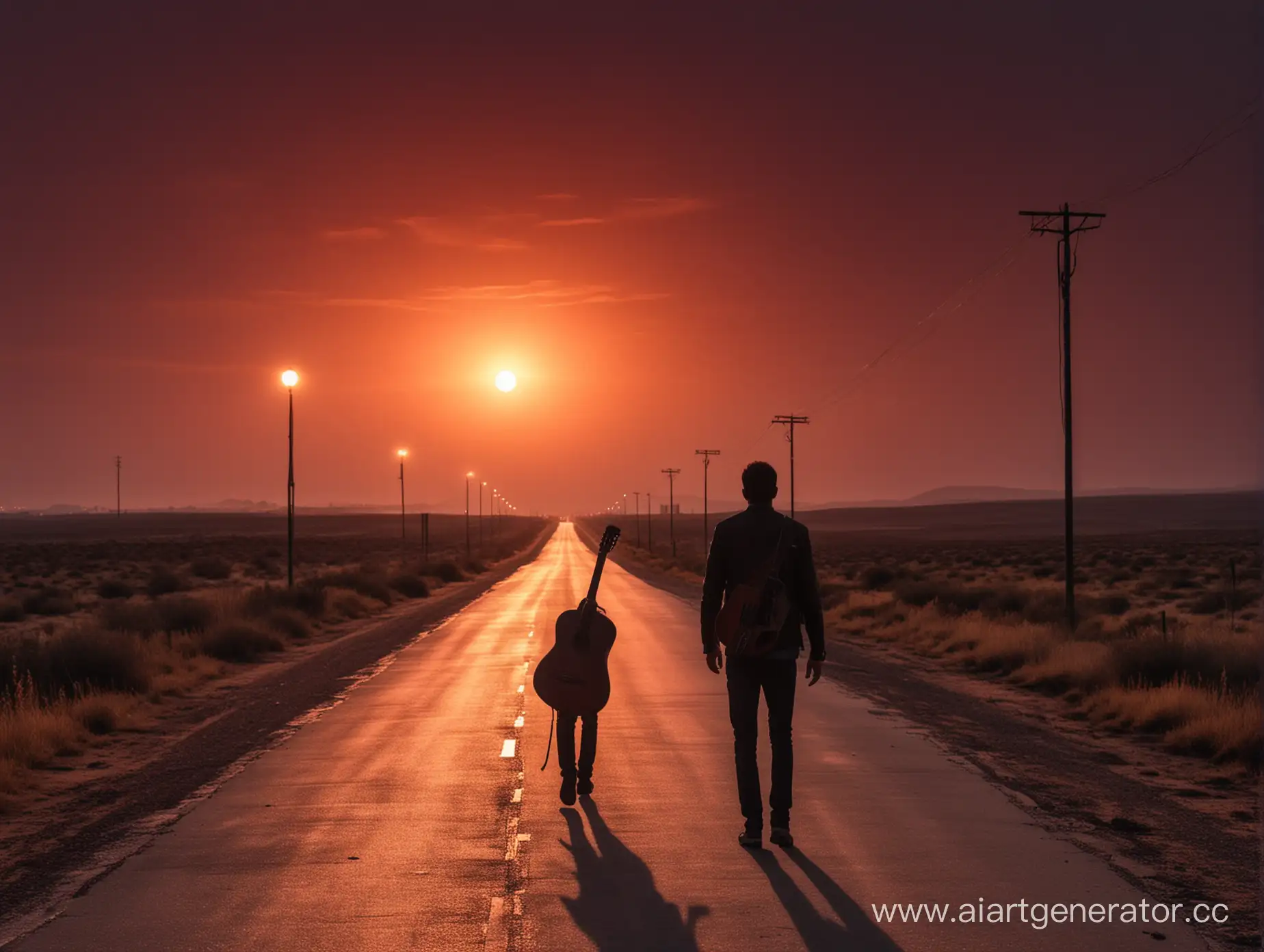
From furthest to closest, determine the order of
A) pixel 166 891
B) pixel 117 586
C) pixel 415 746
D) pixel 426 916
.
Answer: pixel 117 586, pixel 415 746, pixel 166 891, pixel 426 916

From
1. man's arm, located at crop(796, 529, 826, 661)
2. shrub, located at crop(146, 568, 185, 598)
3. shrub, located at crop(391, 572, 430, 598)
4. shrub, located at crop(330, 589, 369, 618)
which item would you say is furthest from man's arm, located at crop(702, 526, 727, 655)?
shrub, located at crop(146, 568, 185, 598)

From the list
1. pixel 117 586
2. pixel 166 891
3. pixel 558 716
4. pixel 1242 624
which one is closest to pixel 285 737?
pixel 558 716

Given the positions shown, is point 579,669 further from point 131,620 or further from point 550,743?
point 131,620

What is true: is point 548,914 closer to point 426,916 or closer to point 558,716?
point 426,916

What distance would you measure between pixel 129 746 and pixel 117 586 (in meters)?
46.2

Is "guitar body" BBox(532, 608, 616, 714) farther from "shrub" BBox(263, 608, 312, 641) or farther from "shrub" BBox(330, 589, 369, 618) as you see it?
"shrub" BBox(330, 589, 369, 618)

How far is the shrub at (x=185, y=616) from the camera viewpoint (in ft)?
100

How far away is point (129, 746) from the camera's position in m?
15.5

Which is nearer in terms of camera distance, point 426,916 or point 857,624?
point 426,916

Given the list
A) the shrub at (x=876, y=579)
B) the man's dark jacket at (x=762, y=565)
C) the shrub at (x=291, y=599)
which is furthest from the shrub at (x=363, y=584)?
the man's dark jacket at (x=762, y=565)

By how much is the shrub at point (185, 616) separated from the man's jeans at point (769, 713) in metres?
23.8

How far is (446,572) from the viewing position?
235ft

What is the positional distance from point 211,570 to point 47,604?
27.7 metres

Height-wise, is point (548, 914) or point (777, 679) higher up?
point (777, 679)
